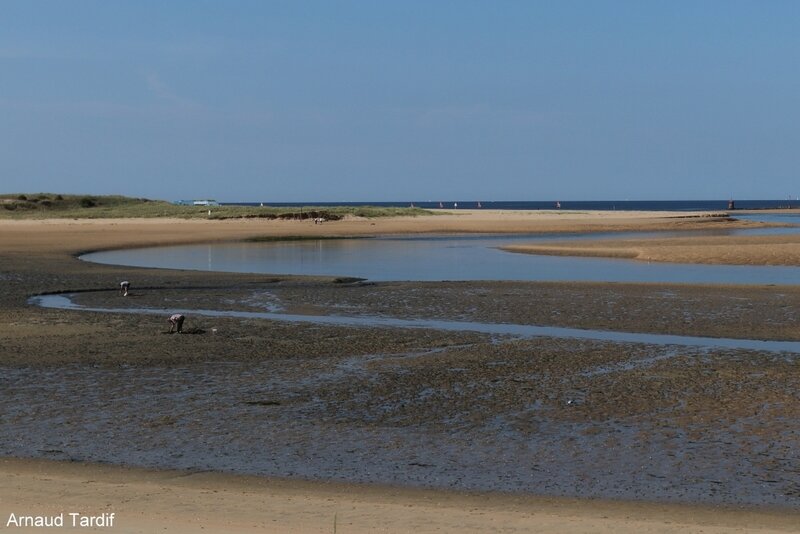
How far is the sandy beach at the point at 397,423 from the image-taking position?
781 centimetres

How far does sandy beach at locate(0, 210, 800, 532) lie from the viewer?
7.81 metres

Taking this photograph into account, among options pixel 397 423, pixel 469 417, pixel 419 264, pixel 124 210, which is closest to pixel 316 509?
pixel 397 423

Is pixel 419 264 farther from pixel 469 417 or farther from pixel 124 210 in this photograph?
pixel 124 210

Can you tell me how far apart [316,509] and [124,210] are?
3181 inches

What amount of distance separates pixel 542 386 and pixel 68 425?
19.2ft

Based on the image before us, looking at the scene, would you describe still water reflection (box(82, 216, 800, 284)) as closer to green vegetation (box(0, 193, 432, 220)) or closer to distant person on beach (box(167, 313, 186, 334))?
distant person on beach (box(167, 313, 186, 334))

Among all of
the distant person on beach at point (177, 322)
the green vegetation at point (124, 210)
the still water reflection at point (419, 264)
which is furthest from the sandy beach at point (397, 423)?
the green vegetation at point (124, 210)

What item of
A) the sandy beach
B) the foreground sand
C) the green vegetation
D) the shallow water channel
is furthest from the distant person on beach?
the green vegetation

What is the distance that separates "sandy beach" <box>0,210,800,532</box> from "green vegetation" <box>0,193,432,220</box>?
57.3m

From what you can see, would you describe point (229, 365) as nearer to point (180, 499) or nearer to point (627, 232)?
point (180, 499)

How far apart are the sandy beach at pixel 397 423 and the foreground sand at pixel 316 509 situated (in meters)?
0.03

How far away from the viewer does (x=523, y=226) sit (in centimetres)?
6700

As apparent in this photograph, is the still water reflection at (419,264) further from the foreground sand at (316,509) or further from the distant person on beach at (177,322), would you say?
the foreground sand at (316,509)

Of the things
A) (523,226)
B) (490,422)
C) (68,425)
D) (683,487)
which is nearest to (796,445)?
(683,487)
